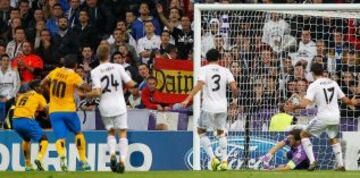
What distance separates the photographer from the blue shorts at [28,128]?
21625mm

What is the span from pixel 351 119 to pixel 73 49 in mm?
6740

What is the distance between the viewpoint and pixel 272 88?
904 inches

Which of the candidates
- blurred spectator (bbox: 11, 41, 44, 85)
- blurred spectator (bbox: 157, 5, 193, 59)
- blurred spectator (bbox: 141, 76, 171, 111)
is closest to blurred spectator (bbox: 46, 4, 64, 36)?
blurred spectator (bbox: 11, 41, 44, 85)

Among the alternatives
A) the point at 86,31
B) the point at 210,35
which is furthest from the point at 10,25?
the point at 210,35

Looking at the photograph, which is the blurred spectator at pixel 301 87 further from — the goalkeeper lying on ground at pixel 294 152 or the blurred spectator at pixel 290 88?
the goalkeeper lying on ground at pixel 294 152

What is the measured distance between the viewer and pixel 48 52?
26344 mm

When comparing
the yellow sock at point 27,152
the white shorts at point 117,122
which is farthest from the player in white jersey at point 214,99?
the yellow sock at point 27,152

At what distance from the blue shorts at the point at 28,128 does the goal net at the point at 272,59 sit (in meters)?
2.91

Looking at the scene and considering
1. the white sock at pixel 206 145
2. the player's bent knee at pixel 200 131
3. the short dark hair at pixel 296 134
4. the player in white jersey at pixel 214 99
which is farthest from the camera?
the short dark hair at pixel 296 134

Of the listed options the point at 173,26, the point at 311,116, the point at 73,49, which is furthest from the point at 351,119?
the point at 73,49

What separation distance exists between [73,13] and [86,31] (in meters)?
1.00

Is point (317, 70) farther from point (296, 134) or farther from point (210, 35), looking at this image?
point (210, 35)

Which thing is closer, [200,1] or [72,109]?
[72,109]

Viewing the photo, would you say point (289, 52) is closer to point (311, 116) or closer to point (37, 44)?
point (311, 116)
